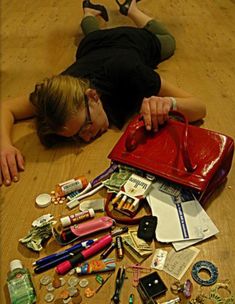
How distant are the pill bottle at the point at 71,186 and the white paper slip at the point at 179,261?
0.34 metres

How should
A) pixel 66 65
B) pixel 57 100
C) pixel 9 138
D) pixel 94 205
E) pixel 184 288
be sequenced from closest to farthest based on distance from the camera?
pixel 184 288 < pixel 94 205 < pixel 57 100 < pixel 9 138 < pixel 66 65

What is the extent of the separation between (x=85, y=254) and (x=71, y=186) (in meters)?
0.25

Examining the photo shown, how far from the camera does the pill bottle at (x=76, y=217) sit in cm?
106

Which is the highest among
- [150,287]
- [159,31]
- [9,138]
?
[159,31]

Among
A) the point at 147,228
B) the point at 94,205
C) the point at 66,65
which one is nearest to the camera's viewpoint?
the point at 147,228

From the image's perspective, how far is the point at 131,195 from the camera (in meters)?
1.08

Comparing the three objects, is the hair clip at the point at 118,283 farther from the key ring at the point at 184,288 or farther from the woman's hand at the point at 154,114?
the woman's hand at the point at 154,114

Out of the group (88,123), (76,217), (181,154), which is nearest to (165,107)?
(181,154)

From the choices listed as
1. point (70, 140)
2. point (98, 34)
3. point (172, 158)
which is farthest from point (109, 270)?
point (98, 34)

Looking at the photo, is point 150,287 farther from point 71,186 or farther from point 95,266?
point 71,186

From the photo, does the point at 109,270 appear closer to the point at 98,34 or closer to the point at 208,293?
the point at 208,293

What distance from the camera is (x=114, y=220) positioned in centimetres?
107

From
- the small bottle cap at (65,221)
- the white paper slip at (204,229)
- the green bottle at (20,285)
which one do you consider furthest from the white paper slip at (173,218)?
the green bottle at (20,285)

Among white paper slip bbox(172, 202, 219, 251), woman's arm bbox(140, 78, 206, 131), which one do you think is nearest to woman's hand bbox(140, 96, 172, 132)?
woman's arm bbox(140, 78, 206, 131)
